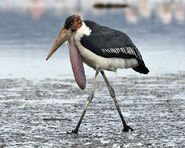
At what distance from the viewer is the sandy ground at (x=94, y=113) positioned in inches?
371

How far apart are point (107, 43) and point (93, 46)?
10.4 inches

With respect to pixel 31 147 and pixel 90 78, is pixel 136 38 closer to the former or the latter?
pixel 90 78

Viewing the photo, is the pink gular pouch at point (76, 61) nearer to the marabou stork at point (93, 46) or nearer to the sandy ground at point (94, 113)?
the marabou stork at point (93, 46)

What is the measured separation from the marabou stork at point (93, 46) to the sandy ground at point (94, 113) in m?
0.46

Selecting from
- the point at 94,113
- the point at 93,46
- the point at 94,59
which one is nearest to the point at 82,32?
the point at 93,46

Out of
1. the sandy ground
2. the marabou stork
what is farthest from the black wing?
the sandy ground

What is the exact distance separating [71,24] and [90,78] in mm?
7289

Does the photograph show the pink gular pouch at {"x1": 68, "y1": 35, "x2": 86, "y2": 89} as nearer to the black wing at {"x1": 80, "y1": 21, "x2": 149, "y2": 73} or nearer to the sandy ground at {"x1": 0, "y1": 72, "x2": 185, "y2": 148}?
the black wing at {"x1": 80, "y1": 21, "x2": 149, "y2": 73}

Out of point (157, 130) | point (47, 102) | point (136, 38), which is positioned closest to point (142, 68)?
point (157, 130)

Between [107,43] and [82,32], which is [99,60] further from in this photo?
[82,32]

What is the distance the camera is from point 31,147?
890cm

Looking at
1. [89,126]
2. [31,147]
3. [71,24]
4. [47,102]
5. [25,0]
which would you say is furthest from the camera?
[25,0]

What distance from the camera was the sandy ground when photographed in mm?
9422

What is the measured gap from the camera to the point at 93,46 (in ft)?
32.2
